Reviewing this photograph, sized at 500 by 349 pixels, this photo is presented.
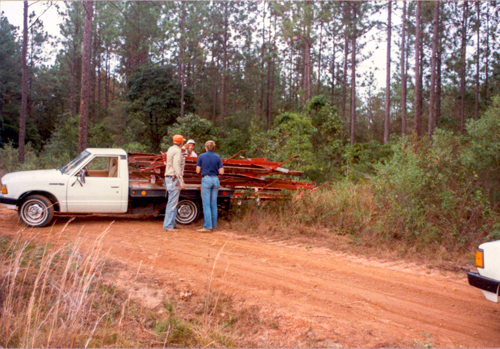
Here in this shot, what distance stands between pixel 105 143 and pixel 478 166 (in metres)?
23.8

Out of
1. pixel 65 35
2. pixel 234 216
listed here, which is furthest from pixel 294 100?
pixel 234 216

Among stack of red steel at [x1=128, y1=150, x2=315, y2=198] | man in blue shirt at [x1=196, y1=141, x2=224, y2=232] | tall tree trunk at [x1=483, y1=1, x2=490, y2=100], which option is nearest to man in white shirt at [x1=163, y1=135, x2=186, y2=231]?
man in blue shirt at [x1=196, y1=141, x2=224, y2=232]

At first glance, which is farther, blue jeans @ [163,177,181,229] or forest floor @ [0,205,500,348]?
blue jeans @ [163,177,181,229]

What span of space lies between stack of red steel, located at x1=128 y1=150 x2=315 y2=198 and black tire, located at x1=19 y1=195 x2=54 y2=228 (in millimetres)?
2191

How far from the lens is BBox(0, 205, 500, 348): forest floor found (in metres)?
4.28

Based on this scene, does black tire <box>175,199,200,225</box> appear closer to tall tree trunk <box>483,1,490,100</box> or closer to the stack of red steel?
the stack of red steel

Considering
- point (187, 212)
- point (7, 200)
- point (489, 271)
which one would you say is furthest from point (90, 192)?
point (489, 271)

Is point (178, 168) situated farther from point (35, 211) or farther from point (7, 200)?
point (7, 200)

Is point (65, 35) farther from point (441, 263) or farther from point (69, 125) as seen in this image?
point (441, 263)

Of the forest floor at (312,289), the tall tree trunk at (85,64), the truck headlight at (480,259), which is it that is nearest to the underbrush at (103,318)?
the forest floor at (312,289)

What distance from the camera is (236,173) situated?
1045cm

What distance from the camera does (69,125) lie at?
97.1 feet

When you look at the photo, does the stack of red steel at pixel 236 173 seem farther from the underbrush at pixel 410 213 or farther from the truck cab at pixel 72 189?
the truck cab at pixel 72 189

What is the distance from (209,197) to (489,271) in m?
6.12
